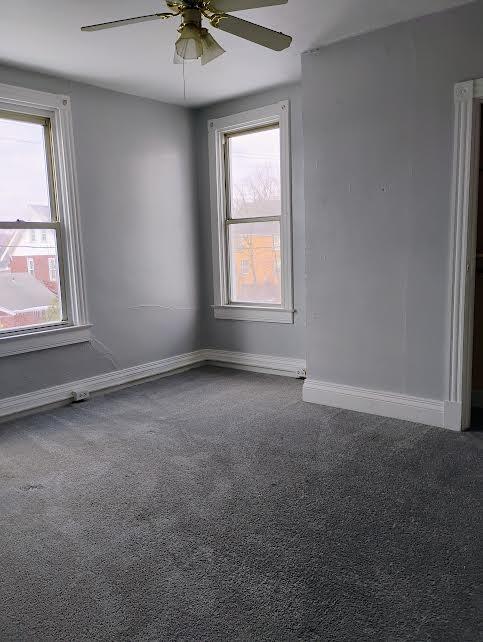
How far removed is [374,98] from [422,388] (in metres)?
1.94

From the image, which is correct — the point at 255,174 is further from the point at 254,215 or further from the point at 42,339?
the point at 42,339

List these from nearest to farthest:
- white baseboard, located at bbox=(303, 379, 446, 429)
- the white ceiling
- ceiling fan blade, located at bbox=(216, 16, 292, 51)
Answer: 1. ceiling fan blade, located at bbox=(216, 16, 292, 51)
2. the white ceiling
3. white baseboard, located at bbox=(303, 379, 446, 429)

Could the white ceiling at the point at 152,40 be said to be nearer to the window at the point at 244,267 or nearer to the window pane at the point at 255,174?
the window pane at the point at 255,174

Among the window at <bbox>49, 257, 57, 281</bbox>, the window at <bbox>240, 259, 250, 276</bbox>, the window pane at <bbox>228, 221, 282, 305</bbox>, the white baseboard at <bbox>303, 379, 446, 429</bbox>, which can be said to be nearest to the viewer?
the white baseboard at <bbox>303, 379, 446, 429</bbox>

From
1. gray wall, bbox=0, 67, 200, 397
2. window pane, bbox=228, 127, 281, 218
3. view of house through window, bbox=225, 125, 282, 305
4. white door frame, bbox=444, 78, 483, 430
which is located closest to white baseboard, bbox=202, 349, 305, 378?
gray wall, bbox=0, 67, 200, 397

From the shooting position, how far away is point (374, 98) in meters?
3.37

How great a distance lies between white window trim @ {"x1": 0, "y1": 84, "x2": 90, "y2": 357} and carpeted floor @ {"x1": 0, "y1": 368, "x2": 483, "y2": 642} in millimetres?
651

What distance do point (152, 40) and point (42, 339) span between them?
2229 millimetres

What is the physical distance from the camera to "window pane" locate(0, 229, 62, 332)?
376 centimetres

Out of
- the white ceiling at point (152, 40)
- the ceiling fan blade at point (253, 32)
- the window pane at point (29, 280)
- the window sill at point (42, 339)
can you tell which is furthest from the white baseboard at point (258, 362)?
the ceiling fan blade at point (253, 32)

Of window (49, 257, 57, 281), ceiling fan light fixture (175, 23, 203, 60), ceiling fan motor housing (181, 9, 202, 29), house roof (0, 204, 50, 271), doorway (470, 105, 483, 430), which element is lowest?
doorway (470, 105, 483, 430)

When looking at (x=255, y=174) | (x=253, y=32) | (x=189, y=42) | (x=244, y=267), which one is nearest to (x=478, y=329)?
(x=244, y=267)

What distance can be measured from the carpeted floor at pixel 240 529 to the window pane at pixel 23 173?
5.20ft

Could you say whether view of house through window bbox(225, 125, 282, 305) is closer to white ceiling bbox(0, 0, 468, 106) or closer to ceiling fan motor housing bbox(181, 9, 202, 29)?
white ceiling bbox(0, 0, 468, 106)
